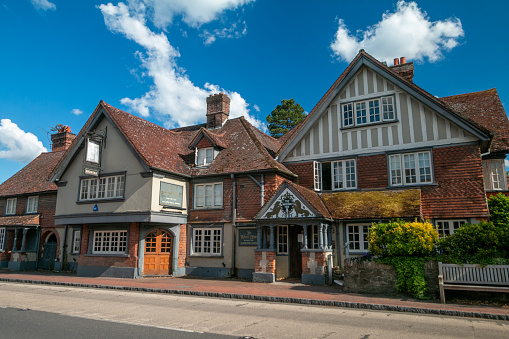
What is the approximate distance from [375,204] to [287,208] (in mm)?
4121

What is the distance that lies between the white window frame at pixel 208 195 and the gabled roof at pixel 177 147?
0.78m

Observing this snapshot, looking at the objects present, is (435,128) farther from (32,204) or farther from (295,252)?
(32,204)

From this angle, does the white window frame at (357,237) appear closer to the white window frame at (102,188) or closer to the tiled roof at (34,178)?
the white window frame at (102,188)

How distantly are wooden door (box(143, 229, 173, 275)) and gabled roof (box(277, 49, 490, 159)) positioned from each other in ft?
26.4

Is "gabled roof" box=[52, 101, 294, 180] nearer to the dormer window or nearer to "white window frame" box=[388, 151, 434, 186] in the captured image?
the dormer window

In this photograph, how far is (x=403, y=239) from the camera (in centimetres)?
1307

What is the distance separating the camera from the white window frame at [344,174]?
19328 mm

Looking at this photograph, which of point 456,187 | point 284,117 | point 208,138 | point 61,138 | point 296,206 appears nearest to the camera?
point 456,187

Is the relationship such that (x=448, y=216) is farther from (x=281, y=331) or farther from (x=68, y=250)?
(x=68, y=250)

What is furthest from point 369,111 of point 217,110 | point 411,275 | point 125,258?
point 125,258

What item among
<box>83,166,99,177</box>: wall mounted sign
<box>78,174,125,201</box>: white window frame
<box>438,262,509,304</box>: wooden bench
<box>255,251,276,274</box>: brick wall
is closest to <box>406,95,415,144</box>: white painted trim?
<box>438,262,509,304</box>: wooden bench

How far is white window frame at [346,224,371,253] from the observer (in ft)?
57.3

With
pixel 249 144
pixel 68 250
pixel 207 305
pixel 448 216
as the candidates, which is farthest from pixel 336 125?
pixel 68 250

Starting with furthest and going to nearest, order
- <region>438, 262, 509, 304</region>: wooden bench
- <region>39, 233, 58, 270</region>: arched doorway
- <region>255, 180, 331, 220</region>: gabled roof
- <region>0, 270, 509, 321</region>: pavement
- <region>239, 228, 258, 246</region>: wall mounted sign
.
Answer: <region>39, 233, 58, 270</region>: arched doorway
<region>239, 228, 258, 246</region>: wall mounted sign
<region>255, 180, 331, 220</region>: gabled roof
<region>438, 262, 509, 304</region>: wooden bench
<region>0, 270, 509, 321</region>: pavement
